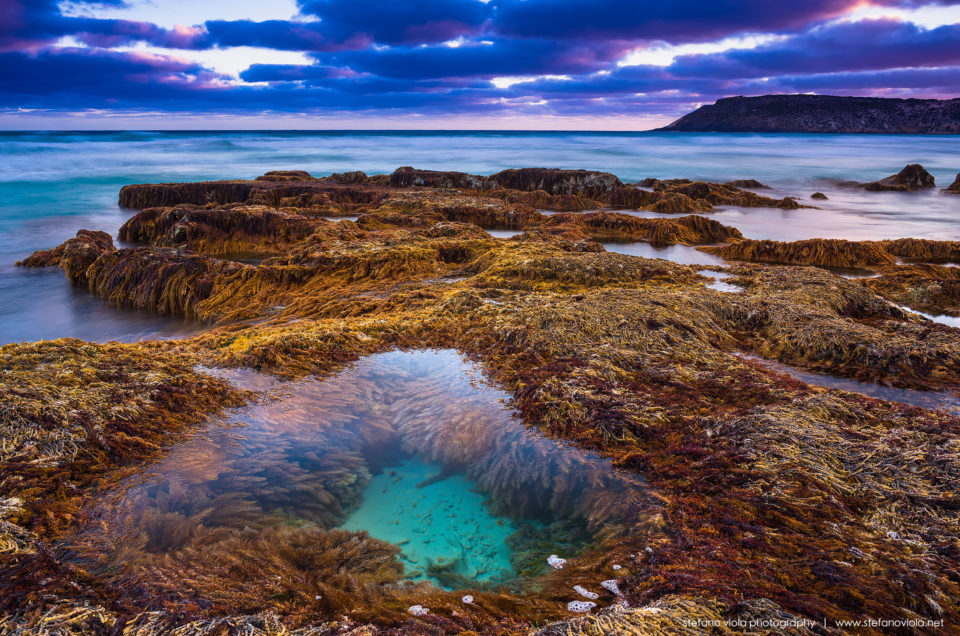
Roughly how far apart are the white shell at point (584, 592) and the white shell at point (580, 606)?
0.16ft

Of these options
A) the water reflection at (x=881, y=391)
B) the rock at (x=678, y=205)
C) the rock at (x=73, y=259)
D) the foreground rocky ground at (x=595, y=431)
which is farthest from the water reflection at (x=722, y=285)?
the rock at (x=73, y=259)

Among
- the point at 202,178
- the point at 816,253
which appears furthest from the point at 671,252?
the point at 202,178

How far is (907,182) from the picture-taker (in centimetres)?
3369

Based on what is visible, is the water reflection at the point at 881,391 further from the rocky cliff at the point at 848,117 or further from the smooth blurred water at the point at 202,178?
the rocky cliff at the point at 848,117

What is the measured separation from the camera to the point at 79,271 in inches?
466

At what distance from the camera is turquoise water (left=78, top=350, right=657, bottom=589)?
295cm

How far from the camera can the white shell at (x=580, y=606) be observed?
2451 mm

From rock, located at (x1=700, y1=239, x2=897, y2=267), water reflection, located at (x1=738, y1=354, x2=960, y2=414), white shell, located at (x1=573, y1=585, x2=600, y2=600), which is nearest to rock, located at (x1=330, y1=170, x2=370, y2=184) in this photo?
rock, located at (x1=700, y1=239, x2=897, y2=267)

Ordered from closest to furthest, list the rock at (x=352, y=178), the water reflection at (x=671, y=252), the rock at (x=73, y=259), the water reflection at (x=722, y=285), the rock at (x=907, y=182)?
the water reflection at (x=722, y=285), the rock at (x=73, y=259), the water reflection at (x=671, y=252), the rock at (x=907, y=182), the rock at (x=352, y=178)

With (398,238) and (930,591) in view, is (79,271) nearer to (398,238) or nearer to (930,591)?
(398,238)

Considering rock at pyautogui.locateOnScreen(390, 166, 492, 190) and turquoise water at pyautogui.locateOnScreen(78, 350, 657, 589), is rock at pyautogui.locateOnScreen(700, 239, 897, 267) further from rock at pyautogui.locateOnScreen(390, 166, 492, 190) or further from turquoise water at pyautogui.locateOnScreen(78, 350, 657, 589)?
rock at pyautogui.locateOnScreen(390, 166, 492, 190)

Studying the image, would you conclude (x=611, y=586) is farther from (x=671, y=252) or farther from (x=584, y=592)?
(x=671, y=252)

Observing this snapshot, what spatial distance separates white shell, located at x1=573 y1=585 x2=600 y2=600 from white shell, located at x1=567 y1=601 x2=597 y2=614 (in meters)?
0.05

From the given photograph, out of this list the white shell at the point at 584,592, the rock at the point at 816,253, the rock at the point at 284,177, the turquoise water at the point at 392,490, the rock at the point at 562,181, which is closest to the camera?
the white shell at the point at 584,592
